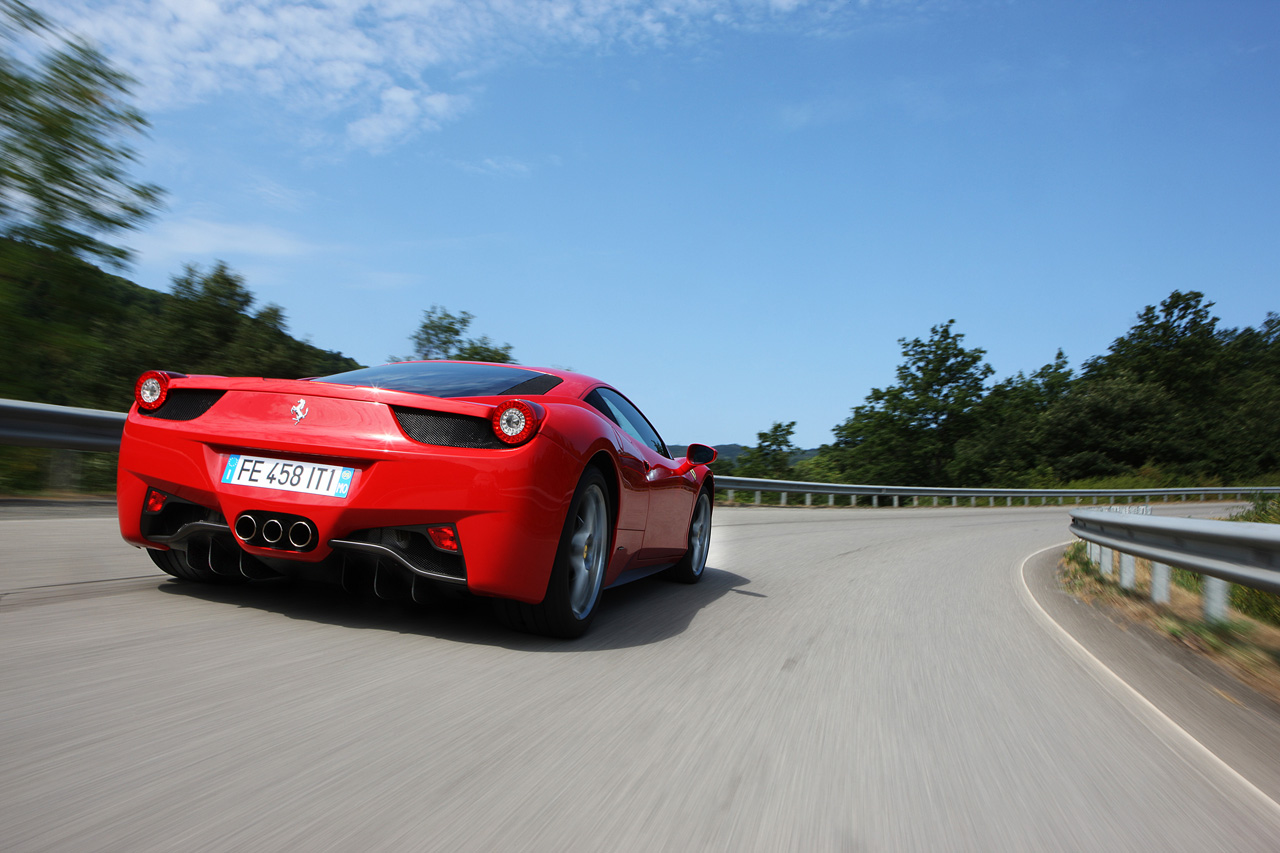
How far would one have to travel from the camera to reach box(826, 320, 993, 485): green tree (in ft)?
193

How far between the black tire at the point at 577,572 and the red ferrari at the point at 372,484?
0.01m

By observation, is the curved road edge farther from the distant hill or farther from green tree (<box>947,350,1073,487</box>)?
green tree (<box>947,350,1073,487</box>)

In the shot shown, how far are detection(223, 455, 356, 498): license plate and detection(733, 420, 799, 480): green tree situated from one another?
136ft

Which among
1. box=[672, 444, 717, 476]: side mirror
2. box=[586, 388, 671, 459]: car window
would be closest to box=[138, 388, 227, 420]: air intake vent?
box=[586, 388, 671, 459]: car window

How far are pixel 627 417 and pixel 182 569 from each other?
244cm

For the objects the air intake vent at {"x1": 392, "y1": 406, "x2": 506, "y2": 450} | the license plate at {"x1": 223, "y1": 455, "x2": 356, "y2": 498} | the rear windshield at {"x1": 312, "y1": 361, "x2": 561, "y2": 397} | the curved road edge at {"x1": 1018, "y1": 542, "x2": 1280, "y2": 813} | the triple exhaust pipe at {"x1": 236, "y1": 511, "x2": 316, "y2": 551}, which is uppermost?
the rear windshield at {"x1": 312, "y1": 361, "x2": 561, "y2": 397}

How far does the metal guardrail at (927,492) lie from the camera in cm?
2166

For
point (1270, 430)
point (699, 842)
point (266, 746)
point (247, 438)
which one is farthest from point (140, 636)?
point (1270, 430)

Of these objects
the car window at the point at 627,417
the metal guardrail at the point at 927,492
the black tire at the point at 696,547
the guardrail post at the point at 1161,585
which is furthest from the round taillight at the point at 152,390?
the metal guardrail at the point at 927,492

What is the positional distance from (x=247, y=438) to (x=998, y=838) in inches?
116

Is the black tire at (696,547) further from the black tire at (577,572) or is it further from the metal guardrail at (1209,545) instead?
the metal guardrail at (1209,545)

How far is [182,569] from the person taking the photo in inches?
170

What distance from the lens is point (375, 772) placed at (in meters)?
2.27

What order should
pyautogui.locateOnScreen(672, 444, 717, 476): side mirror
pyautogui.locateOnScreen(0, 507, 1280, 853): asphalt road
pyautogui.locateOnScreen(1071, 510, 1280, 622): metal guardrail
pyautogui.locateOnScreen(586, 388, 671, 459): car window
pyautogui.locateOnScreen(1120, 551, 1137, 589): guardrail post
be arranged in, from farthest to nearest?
pyautogui.locateOnScreen(1120, 551, 1137, 589): guardrail post
pyautogui.locateOnScreen(672, 444, 717, 476): side mirror
pyautogui.locateOnScreen(586, 388, 671, 459): car window
pyautogui.locateOnScreen(1071, 510, 1280, 622): metal guardrail
pyautogui.locateOnScreen(0, 507, 1280, 853): asphalt road
